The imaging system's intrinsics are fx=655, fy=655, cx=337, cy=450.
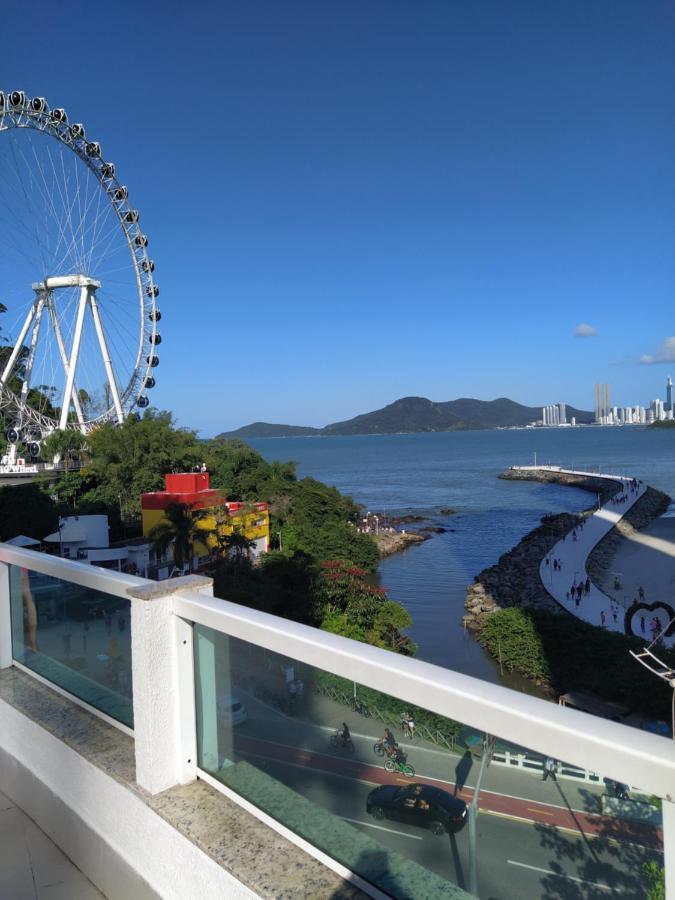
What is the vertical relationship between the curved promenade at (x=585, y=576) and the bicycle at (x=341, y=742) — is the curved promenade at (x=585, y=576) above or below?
below

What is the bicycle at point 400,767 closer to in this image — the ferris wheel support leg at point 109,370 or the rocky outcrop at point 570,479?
the ferris wheel support leg at point 109,370

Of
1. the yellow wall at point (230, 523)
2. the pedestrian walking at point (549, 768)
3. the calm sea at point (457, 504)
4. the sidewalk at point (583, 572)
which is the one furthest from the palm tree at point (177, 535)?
the pedestrian walking at point (549, 768)

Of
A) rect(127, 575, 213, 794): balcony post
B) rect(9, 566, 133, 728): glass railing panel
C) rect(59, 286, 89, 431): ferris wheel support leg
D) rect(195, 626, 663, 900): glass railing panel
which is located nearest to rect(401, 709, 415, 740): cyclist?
rect(195, 626, 663, 900): glass railing panel

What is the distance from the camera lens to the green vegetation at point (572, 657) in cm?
1383

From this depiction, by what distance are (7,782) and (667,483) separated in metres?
73.0

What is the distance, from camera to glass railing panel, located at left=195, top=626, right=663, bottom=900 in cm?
109

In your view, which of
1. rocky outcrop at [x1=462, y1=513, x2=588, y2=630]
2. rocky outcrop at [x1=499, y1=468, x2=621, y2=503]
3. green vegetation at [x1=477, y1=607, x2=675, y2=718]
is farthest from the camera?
rocky outcrop at [x1=499, y1=468, x2=621, y2=503]

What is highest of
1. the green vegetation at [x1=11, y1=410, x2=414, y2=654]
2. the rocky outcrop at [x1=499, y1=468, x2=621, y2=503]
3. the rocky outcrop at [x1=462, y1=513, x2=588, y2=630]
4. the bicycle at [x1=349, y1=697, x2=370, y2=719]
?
the bicycle at [x1=349, y1=697, x2=370, y2=719]

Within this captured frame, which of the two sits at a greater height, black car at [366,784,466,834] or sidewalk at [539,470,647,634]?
black car at [366,784,466,834]

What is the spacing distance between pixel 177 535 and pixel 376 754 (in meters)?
18.3

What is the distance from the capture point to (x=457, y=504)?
58.5 meters

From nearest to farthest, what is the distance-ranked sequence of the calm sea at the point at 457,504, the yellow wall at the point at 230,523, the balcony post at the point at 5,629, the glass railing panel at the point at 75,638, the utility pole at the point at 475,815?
the utility pole at the point at 475,815, the glass railing panel at the point at 75,638, the balcony post at the point at 5,629, the yellow wall at the point at 230,523, the calm sea at the point at 457,504

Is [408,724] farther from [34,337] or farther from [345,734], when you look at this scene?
[34,337]

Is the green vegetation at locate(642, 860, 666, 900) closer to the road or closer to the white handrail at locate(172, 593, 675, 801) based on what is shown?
the road
